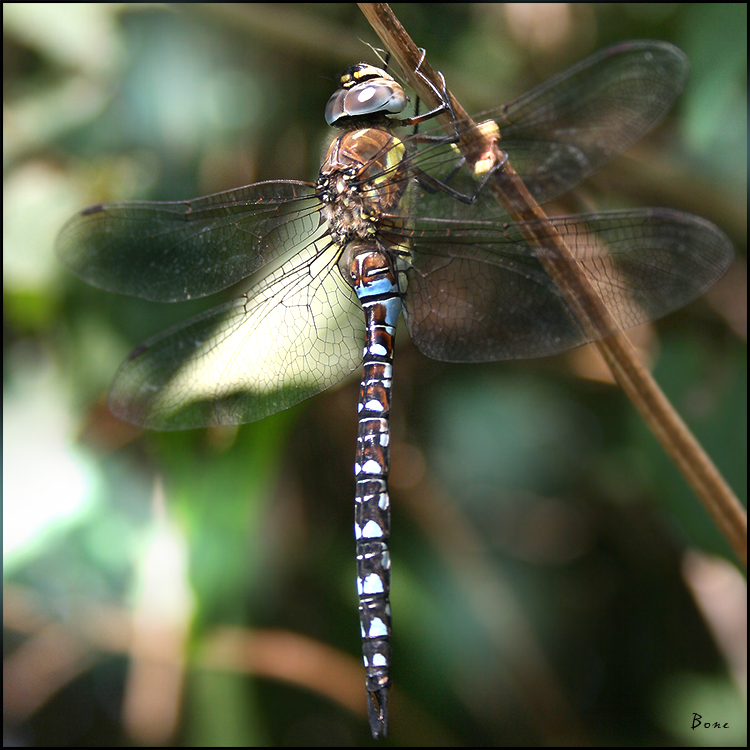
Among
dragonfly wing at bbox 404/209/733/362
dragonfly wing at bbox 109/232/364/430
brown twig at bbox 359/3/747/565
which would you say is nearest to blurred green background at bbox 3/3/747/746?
dragonfly wing at bbox 109/232/364/430

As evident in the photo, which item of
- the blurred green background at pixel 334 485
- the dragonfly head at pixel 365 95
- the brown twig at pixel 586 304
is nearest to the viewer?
the brown twig at pixel 586 304

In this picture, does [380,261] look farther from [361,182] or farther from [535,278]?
[535,278]

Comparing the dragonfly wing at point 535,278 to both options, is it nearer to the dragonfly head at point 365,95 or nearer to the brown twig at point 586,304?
the brown twig at point 586,304

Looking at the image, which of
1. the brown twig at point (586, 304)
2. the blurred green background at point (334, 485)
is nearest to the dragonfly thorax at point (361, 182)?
the brown twig at point (586, 304)

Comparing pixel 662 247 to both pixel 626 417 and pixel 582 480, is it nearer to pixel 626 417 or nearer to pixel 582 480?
pixel 626 417

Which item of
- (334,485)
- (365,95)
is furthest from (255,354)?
(334,485)
